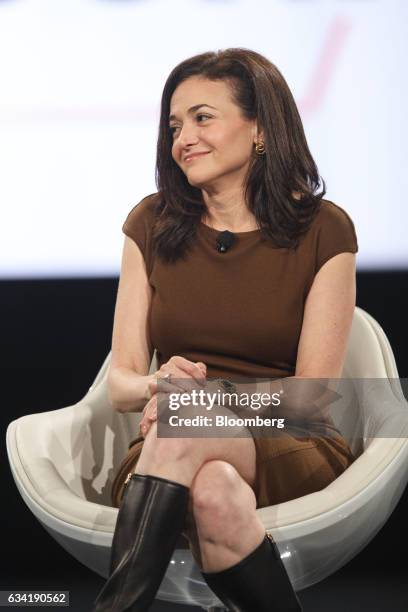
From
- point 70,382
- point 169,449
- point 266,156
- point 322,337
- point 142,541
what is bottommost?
point 70,382

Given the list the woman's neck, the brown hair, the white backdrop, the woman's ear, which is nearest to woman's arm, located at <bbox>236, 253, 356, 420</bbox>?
the brown hair

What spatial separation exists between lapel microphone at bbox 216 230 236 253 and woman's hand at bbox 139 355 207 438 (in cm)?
35

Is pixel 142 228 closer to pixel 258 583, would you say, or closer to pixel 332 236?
pixel 332 236

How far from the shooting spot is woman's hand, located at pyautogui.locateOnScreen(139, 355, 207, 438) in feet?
6.81

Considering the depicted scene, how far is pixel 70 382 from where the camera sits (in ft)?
10.9

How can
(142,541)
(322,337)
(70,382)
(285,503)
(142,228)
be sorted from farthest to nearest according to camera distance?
(70,382) < (142,228) < (322,337) < (285,503) < (142,541)

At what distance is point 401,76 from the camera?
9.77ft

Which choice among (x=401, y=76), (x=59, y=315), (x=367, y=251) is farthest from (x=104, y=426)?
(x=401, y=76)

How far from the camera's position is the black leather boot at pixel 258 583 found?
75.9 inches

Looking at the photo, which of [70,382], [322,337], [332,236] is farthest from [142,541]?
[70,382]

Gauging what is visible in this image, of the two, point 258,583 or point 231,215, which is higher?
point 231,215

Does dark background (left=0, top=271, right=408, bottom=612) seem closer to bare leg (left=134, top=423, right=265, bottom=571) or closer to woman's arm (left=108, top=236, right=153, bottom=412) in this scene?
woman's arm (left=108, top=236, right=153, bottom=412)

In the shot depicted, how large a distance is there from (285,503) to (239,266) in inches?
23.8

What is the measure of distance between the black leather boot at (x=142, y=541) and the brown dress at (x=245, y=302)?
1.10 feet
